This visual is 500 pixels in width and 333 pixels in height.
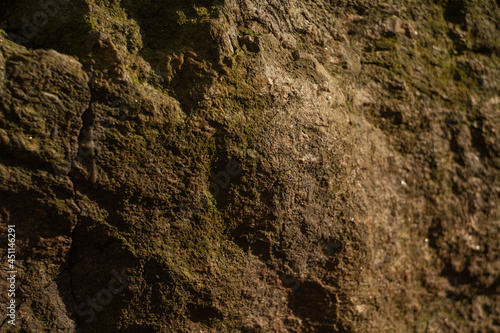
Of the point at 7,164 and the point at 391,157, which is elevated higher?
the point at 7,164

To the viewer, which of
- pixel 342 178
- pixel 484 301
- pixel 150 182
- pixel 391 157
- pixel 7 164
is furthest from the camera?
pixel 484 301

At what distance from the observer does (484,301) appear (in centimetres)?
173

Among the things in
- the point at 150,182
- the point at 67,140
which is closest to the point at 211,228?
the point at 150,182

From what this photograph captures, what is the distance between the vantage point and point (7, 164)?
3.45 feet

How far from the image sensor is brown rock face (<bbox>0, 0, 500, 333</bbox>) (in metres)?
1.12

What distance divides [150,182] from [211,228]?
0.75 ft

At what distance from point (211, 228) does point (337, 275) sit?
1.47 ft

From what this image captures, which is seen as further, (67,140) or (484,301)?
(484,301)

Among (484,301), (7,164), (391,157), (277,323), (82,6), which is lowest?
(484,301)

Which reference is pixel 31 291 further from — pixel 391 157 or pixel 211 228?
pixel 391 157

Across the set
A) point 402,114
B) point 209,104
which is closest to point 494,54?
point 402,114

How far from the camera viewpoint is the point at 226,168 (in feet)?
4.10

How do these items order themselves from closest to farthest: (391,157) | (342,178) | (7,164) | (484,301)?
(7,164) → (342,178) → (391,157) → (484,301)

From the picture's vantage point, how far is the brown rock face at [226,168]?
3.67 ft
